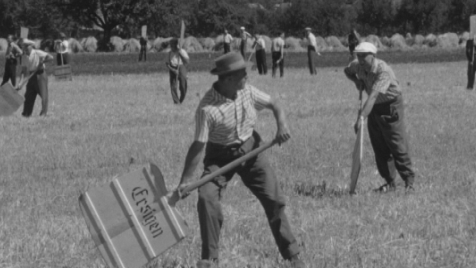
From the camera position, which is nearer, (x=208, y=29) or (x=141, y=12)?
(x=141, y=12)

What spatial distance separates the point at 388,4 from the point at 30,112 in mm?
89229

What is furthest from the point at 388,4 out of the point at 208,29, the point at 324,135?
the point at 324,135

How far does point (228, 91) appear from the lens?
24.8ft

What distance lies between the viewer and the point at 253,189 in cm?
786

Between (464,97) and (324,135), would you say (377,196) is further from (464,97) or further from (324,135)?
(464,97)

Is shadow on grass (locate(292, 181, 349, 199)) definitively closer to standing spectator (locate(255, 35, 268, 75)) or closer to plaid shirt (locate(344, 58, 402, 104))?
plaid shirt (locate(344, 58, 402, 104))

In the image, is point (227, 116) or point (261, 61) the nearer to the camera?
point (227, 116)

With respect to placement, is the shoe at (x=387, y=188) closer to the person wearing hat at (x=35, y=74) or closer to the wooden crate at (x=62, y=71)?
the person wearing hat at (x=35, y=74)

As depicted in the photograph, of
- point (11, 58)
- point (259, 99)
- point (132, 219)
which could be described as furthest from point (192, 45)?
point (132, 219)

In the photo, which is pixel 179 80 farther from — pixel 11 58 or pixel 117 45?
pixel 117 45

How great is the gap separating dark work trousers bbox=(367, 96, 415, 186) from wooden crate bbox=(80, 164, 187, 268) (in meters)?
4.42

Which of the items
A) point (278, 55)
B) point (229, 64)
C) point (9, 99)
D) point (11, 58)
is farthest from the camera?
point (278, 55)

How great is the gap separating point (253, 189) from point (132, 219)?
1.05 metres

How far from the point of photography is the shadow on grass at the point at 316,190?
11.1m
